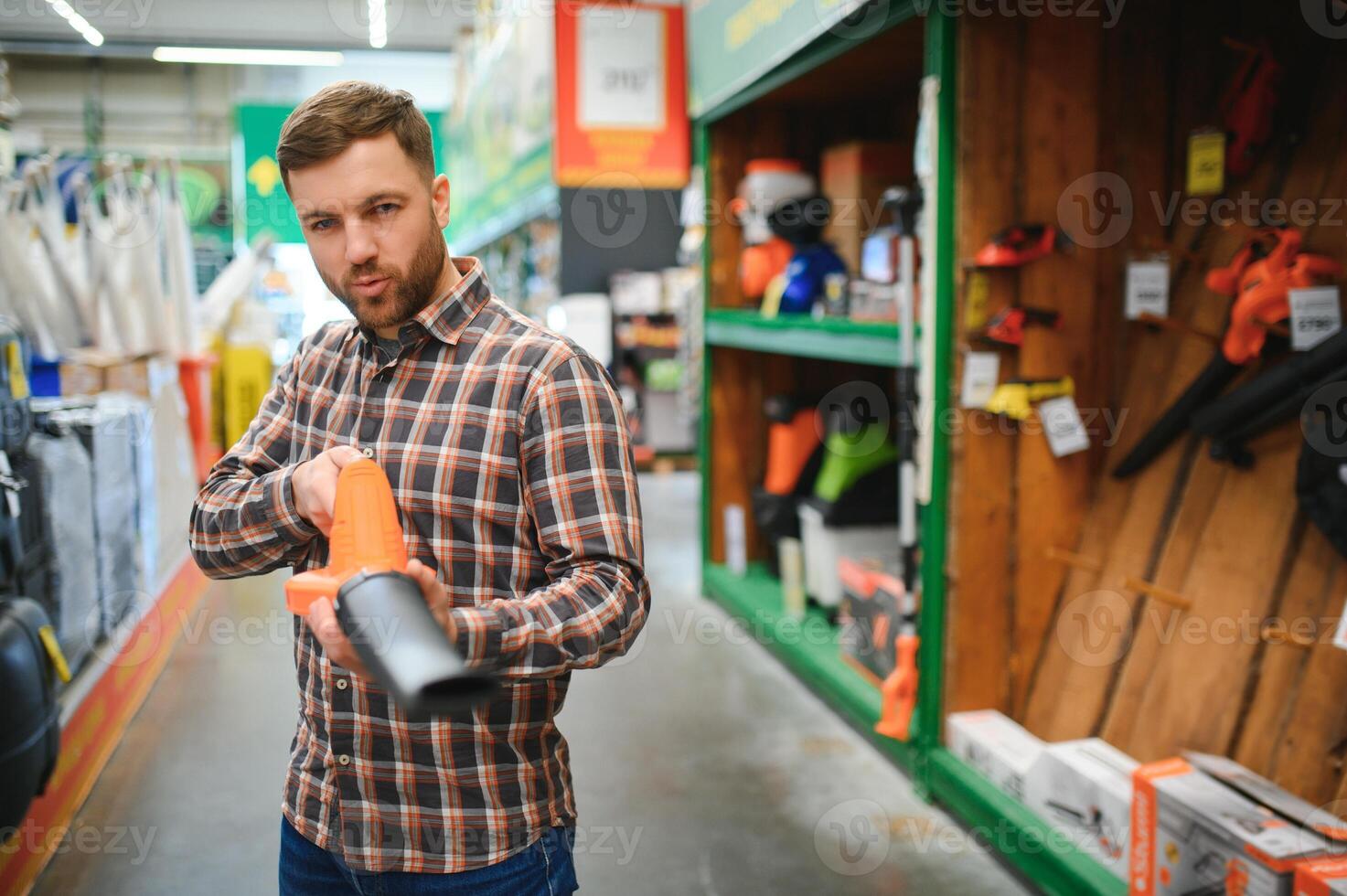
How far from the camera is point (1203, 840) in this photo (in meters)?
2.09

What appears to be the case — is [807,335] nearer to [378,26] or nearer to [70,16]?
[70,16]

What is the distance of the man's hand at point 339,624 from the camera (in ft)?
3.21

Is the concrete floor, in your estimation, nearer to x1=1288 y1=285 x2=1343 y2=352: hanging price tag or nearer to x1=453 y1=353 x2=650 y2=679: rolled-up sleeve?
x1=1288 y1=285 x2=1343 y2=352: hanging price tag

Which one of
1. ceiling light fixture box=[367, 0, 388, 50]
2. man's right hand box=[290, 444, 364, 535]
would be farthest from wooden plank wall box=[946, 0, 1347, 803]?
ceiling light fixture box=[367, 0, 388, 50]

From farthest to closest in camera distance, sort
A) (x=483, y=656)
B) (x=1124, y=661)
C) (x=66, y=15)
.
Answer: (x=66, y=15)
(x=1124, y=661)
(x=483, y=656)

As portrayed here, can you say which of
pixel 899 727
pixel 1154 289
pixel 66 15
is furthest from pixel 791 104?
pixel 66 15

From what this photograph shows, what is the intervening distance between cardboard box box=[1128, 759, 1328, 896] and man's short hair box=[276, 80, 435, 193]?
1.80 metres

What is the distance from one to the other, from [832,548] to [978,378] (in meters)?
1.52

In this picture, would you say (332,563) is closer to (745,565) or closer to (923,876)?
(923,876)

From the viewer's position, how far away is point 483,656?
1031 millimetres

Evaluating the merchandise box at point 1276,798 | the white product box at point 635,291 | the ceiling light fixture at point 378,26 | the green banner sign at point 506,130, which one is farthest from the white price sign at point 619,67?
the ceiling light fixture at point 378,26

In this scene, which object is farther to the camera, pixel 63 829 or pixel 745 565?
pixel 745 565

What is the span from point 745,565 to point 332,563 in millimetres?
4285

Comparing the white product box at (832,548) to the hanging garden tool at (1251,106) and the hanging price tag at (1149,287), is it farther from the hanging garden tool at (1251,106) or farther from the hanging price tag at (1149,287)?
the hanging garden tool at (1251,106)
